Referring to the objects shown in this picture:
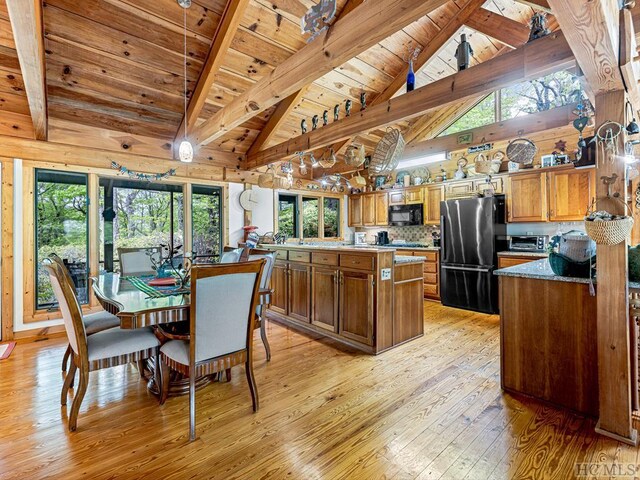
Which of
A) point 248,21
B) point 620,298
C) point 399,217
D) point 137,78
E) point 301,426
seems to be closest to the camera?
point 620,298

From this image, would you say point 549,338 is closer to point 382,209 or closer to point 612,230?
point 612,230

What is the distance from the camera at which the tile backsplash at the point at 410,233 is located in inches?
240

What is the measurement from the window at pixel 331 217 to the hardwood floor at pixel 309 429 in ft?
13.6

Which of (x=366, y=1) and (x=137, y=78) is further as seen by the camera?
(x=137, y=78)

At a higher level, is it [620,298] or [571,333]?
[620,298]

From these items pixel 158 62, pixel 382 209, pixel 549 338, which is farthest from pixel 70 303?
pixel 382 209

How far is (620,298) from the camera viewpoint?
1780 mm

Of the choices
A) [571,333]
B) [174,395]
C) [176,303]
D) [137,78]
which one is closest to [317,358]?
[174,395]

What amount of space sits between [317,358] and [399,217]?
381cm

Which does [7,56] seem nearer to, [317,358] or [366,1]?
[366,1]

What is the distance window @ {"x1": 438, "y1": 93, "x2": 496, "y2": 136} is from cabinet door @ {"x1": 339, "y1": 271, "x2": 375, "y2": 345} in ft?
12.1

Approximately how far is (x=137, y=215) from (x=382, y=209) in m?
4.41

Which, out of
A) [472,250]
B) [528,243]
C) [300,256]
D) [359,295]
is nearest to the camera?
[359,295]

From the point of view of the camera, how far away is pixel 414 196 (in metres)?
5.90
